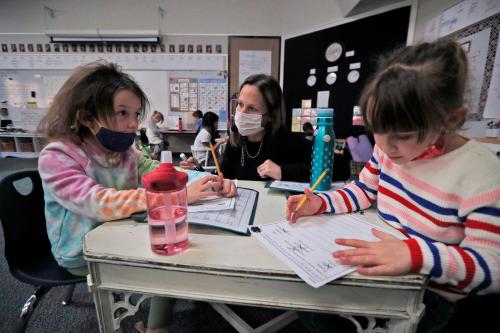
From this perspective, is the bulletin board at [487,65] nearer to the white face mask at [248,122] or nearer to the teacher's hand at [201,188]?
the white face mask at [248,122]

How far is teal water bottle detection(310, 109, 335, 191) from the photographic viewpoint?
2.58 ft

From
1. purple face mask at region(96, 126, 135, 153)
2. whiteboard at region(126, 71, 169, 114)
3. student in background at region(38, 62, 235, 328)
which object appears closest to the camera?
student in background at region(38, 62, 235, 328)

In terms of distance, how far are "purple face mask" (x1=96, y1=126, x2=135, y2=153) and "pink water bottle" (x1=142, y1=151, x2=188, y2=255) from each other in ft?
1.22

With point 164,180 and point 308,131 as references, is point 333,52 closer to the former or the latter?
point 308,131

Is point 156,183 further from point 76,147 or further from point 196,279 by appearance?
point 76,147

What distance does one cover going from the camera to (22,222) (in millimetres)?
809

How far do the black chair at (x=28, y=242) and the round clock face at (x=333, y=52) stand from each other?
97.6 inches

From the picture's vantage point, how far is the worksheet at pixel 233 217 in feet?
1.71

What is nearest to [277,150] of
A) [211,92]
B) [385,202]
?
[385,202]

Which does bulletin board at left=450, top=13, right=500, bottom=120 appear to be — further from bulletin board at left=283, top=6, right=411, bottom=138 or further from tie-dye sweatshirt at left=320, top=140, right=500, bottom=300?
tie-dye sweatshirt at left=320, top=140, right=500, bottom=300

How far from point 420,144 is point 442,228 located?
168 mm

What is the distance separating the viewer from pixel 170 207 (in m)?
0.48

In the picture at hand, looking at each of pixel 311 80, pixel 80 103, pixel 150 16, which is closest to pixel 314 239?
pixel 80 103

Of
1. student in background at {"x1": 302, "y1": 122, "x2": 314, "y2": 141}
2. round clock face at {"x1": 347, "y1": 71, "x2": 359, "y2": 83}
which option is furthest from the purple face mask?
round clock face at {"x1": 347, "y1": 71, "x2": 359, "y2": 83}
